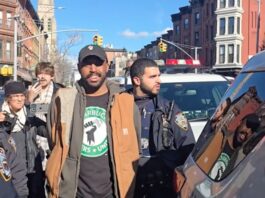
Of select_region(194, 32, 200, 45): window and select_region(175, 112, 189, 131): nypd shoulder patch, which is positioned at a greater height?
select_region(194, 32, 200, 45): window

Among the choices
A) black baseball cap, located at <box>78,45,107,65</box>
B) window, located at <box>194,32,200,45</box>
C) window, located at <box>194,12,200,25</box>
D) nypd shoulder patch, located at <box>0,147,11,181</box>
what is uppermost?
window, located at <box>194,12,200,25</box>

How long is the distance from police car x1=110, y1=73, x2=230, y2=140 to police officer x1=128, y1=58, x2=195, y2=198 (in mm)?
2865

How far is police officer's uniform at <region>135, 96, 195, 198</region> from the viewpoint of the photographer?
12.2ft

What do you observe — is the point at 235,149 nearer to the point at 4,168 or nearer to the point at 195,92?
the point at 4,168

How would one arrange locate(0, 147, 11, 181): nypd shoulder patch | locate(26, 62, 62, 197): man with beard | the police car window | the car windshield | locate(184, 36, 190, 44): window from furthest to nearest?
locate(184, 36, 190, 44): window → the car windshield → locate(26, 62, 62, 197): man with beard → locate(0, 147, 11, 181): nypd shoulder patch → the police car window

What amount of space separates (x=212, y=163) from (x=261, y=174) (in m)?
0.51

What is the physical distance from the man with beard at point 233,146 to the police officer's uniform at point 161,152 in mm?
1648

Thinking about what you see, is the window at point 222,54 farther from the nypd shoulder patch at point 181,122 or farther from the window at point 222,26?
the nypd shoulder patch at point 181,122

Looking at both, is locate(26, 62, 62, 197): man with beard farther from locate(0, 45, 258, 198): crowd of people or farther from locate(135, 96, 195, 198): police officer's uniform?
locate(135, 96, 195, 198): police officer's uniform

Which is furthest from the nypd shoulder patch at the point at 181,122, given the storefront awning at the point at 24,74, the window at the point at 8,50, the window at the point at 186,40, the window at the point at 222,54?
the window at the point at 186,40

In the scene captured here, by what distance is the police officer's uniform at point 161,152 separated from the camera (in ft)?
12.2

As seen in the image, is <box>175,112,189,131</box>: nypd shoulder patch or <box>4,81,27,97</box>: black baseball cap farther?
<box>4,81,27,97</box>: black baseball cap

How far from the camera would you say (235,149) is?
1.95 meters

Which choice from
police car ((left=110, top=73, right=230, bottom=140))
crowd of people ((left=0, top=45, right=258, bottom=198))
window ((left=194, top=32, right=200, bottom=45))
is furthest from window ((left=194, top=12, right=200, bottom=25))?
crowd of people ((left=0, top=45, right=258, bottom=198))
